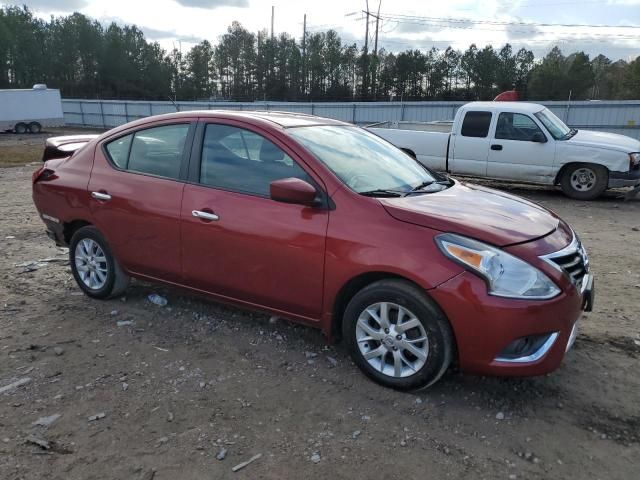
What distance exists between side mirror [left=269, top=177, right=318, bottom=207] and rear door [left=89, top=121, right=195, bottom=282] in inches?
38.6

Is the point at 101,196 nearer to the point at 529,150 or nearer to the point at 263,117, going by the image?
the point at 263,117

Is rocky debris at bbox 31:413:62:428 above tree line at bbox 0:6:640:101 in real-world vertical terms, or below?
below

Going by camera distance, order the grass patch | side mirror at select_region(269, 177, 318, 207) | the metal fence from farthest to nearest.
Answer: the metal fence < the grass patch < side mirror at select_region(269, 177, 318, 207)

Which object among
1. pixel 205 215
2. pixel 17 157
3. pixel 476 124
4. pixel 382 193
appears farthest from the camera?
pixel 17 157

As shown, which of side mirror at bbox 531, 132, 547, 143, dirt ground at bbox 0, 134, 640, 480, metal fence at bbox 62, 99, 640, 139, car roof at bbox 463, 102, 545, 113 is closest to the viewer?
dirt ground at bbox 0, 134, 640, 480

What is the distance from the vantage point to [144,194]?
167 inches

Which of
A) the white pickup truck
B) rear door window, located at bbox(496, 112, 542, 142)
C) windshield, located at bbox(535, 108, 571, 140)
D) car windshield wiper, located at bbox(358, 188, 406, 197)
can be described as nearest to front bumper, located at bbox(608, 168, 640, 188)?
the white pickup truck

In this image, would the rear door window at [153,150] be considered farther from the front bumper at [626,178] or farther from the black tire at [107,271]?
the front bumper at [626,178]

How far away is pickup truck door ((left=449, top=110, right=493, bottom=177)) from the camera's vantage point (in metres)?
11.2

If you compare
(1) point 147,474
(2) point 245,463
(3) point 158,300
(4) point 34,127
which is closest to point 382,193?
(2) point 245,463

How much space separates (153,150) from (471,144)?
8430 millimetres

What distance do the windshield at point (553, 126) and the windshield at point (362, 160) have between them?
7.27 m

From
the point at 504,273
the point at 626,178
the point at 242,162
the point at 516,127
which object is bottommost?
the point at 626,178

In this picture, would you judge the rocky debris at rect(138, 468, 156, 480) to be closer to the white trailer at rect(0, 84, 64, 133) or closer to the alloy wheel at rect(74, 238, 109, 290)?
the alloy wheel at rect(74, 238, 109, 290)
